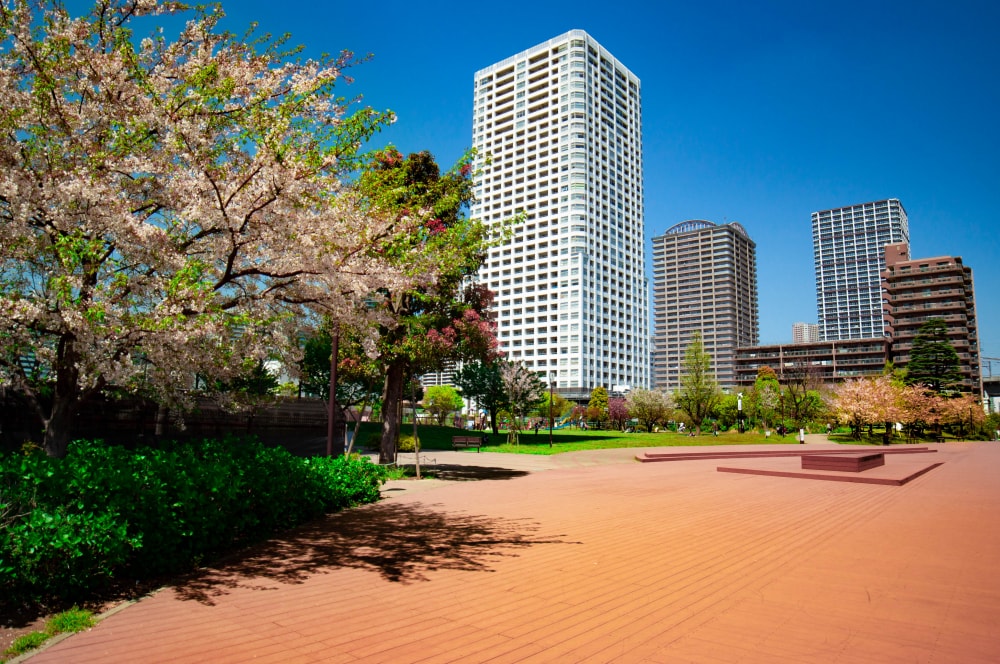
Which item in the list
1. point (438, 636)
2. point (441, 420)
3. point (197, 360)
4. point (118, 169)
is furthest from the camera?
point (441, 420)

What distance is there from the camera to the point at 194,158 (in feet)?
27.7

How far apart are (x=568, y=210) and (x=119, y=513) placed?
135119 mm

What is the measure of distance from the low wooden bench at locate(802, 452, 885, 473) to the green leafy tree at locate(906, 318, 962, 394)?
59906mm

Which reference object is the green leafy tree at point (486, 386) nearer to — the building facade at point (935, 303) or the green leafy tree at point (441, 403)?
the green leafy tree at point (441, 403)

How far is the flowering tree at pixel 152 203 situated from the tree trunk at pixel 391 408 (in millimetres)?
10491

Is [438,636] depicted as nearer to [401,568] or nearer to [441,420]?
[401,568]

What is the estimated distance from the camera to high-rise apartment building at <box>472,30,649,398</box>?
13388cm

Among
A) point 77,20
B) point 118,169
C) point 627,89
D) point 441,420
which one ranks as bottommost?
point 441,420

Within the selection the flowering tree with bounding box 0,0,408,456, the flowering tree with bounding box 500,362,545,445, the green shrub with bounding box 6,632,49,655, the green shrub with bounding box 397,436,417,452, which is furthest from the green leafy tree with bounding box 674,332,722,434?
the green shrub with bounding box 6,632,49,655

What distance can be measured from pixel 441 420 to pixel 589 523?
73.8m

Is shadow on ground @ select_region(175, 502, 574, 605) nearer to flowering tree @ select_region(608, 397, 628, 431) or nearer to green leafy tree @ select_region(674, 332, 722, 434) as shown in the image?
green leafy tree @ select_region(674, 332, 722, 434)

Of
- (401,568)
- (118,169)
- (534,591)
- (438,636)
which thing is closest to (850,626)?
(534,591)

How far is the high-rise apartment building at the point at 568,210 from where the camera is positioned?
13388 centimetres

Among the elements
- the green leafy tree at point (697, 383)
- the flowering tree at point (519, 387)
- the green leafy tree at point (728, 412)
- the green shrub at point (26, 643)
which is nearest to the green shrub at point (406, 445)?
the flowering tree at point (519, 387)
